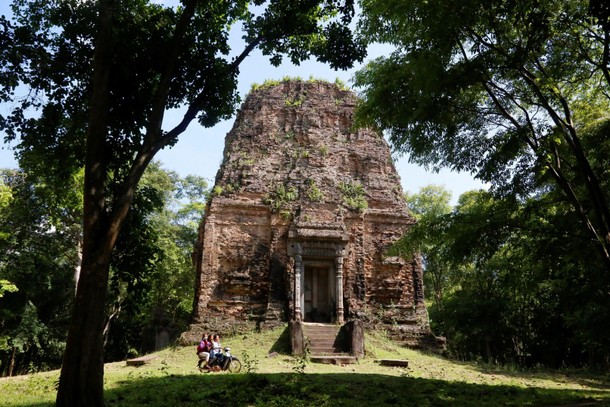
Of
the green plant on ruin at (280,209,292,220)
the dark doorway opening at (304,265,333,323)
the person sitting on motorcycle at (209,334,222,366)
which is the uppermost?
the green plant on ruin at (280,209,292,220)

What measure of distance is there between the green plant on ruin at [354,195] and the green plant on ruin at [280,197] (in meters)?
2.03

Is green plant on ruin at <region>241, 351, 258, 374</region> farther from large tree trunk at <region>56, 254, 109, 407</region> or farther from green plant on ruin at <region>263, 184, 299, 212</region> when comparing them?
green plant on ruin at <region>263, 184, 299, 212</region>

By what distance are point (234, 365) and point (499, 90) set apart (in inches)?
362

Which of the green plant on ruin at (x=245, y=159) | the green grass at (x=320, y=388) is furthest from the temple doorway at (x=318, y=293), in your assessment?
the green plant on ruin at (x=245, y=159)

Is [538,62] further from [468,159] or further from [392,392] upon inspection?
[392,392]

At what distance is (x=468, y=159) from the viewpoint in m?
9.32

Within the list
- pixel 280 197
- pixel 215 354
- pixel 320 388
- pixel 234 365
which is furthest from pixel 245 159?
pixel 320 388

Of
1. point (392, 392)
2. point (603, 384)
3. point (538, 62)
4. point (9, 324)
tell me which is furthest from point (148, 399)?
point (9, 324)

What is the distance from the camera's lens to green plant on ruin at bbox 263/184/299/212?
17.8 meters

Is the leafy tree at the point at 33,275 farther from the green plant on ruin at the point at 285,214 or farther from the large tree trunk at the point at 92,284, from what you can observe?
the large tree trunk at the point at 92,284

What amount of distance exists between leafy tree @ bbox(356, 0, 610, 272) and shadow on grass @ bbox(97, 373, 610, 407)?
2.99 m

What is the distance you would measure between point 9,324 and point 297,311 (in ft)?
55.5

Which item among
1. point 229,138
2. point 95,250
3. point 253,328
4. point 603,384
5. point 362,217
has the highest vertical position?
point 229,138

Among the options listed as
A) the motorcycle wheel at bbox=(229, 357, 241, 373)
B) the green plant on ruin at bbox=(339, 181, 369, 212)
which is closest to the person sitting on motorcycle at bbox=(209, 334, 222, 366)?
the motorcycle wheel at bbox=(229, 357, 241, 373)
